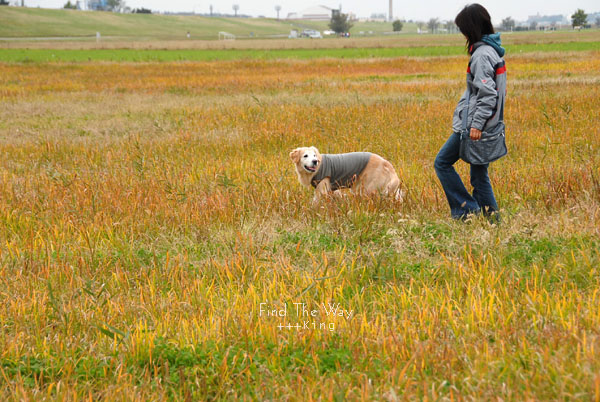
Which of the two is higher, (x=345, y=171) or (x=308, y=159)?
(x=308, y=159)

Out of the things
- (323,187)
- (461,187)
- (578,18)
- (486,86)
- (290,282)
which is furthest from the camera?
(578,18)

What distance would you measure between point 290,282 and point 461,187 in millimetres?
2374

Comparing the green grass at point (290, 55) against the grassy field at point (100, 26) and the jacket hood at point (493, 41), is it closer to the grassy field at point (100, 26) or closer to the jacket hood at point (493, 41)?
the jacket hood at point (493, 41)

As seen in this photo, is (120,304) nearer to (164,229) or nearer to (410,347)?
(164,229)

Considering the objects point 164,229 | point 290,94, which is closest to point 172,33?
point 290,94

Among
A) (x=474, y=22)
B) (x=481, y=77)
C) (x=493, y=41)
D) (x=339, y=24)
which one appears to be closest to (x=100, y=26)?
(x=339, y=24)

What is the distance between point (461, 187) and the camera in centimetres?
555

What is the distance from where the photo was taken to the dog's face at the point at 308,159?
644 cm

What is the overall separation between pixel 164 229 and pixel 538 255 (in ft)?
11.4

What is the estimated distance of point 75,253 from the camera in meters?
4.85

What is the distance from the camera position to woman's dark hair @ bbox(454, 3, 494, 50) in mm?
5090

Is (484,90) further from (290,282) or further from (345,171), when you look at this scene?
(290,282)

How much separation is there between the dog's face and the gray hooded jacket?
1918 mm

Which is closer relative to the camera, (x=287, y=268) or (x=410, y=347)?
(x=410, y=347)
